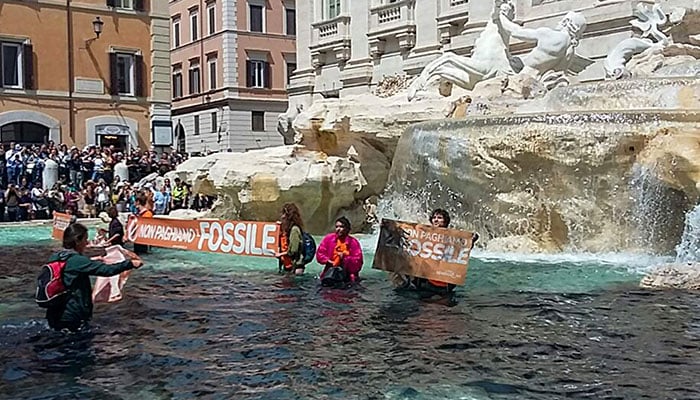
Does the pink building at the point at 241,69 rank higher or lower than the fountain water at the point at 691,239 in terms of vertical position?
higher

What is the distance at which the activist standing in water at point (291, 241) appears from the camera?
9.61 metres

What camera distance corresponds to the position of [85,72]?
2923 centimetres

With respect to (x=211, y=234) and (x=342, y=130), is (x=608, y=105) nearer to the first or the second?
(x=342, y=130)

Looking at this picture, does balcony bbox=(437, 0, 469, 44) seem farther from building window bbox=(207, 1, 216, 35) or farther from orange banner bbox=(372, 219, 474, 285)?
building window bbox=(207, 1, 216, 35)

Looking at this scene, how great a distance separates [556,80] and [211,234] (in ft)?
27.9

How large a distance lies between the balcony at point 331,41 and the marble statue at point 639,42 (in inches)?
538

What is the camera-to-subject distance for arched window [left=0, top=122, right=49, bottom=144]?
91.6 ft

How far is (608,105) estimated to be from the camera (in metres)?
13.9

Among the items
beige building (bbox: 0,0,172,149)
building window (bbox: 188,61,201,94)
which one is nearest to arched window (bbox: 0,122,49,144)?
beige building (bbox: 0,0,172,149)

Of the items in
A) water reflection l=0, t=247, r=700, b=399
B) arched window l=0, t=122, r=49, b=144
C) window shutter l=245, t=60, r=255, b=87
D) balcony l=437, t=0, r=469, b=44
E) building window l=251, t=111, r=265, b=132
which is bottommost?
water reflection l=0, t=247, r=700, b=399

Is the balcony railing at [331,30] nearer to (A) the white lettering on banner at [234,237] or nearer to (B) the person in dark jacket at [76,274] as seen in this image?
(A) the white lettering on banner at [234,237]

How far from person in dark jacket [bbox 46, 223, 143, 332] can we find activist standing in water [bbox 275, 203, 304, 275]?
9.91 ft

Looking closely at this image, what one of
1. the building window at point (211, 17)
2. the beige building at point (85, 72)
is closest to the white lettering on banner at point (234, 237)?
the beige building at point (85, 72)

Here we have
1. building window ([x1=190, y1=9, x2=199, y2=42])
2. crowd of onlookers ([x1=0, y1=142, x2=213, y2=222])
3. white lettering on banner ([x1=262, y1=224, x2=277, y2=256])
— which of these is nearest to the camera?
white lettering on banner ([x1=262, y1=224, x2=277, y2=256])
